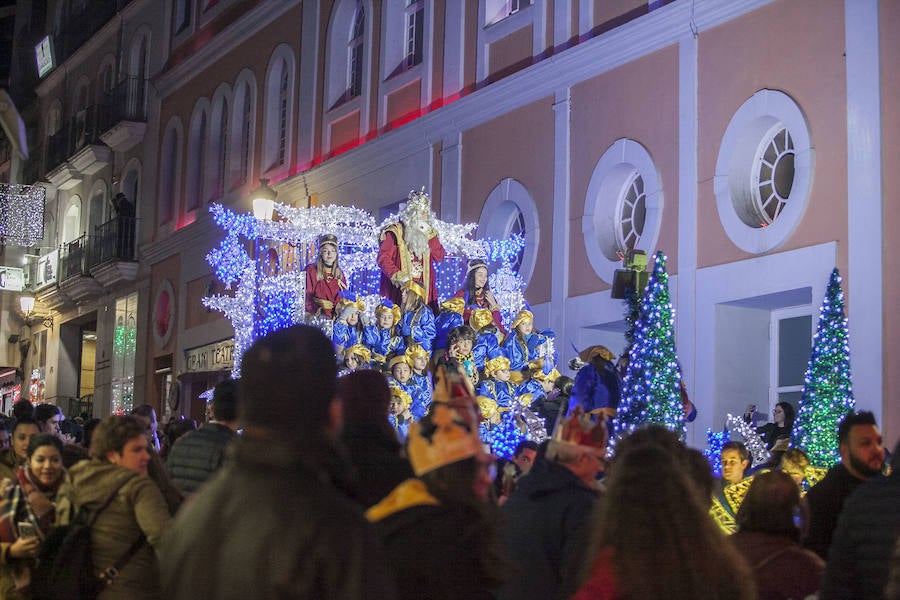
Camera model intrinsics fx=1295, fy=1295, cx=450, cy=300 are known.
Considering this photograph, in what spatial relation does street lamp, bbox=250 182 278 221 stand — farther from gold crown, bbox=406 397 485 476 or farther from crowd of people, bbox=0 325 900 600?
gold crown, bbox=406 397 485 476

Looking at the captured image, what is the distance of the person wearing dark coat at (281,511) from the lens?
2.71m

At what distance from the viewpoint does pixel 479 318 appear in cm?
1509

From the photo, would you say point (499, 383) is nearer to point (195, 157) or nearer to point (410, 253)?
point (410, 253)

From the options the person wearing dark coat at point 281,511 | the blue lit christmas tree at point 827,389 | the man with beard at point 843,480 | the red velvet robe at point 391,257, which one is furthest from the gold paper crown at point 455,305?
the person wearing dark coat at point 281,511

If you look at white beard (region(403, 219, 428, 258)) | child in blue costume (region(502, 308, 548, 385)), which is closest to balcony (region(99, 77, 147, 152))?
white beard (region(403, 219, 428, 258))

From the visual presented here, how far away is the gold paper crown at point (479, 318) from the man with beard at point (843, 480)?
29.4 feet

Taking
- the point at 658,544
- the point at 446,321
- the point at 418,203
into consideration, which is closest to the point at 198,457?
the point at 658,544

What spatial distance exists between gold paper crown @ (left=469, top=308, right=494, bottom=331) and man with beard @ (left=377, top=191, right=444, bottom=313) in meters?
0.77

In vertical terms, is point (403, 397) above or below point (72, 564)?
above

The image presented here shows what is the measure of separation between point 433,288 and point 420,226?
33.6 inches

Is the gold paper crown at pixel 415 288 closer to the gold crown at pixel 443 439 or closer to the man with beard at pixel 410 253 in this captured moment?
the man with beard at pixel 410 253

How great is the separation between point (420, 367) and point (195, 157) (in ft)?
59.3

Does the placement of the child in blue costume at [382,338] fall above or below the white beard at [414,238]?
below

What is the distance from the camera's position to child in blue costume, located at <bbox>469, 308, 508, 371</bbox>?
14.5 meters
